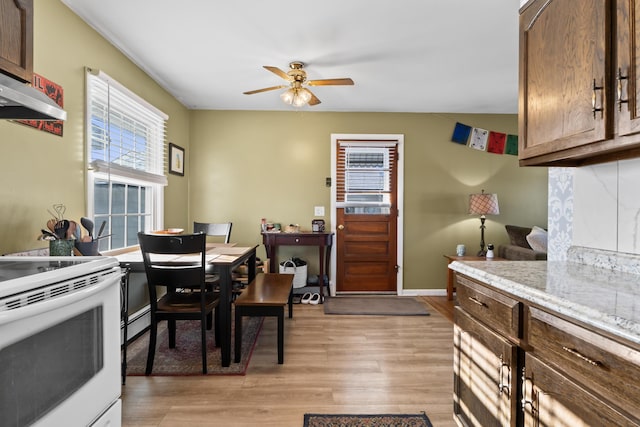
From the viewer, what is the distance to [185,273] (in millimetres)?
2127

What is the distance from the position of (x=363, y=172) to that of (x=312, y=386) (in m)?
2.90

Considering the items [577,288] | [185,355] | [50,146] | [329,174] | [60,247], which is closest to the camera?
[577,288]

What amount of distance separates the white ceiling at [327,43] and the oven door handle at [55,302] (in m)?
1.94

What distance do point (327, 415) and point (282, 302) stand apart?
79 centimetres

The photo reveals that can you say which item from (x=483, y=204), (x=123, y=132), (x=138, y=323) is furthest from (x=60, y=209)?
(x=483, y=204)

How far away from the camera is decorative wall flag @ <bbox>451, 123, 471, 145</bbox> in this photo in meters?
4.30

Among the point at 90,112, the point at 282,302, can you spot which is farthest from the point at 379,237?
the point at 90,112

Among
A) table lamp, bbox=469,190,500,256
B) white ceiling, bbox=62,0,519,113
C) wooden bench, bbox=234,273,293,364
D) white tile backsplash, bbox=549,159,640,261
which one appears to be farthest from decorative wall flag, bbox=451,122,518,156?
wooden bench, bbox=234,273,293,364

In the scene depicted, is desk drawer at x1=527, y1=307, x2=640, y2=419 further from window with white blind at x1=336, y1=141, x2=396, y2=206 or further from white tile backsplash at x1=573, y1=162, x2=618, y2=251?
window with white blind at x1=336, y1=141, x2=396, y2=206

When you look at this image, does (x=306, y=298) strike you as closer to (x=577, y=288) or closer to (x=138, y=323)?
(x=138, y=323)

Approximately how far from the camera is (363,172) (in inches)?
170

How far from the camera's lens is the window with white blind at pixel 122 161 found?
93.7 inches

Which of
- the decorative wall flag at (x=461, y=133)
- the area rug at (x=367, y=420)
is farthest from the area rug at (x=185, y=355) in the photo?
the decorative wall flag at (x=461, y=133)

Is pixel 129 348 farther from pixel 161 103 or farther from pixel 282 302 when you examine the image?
pixel 161 103
